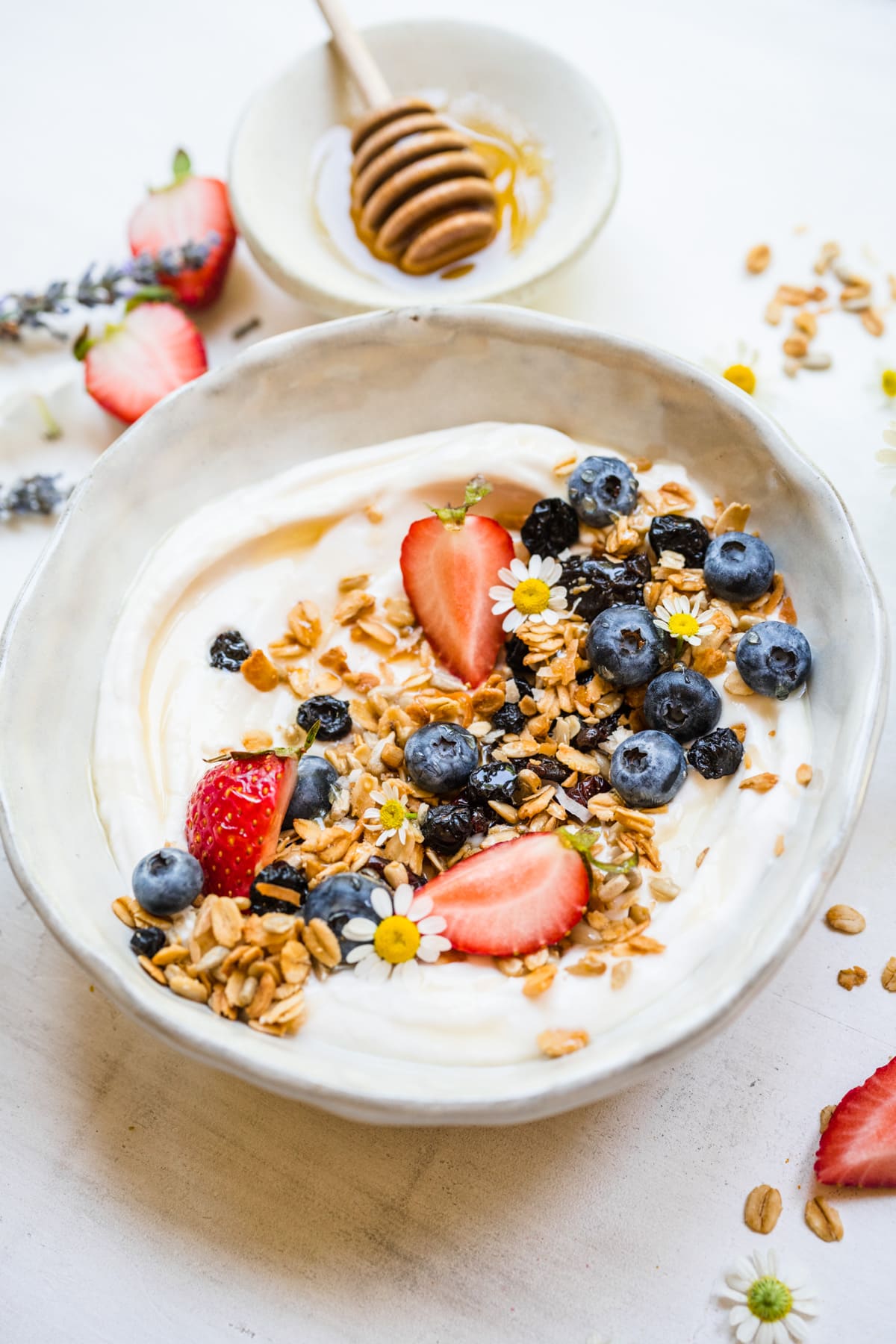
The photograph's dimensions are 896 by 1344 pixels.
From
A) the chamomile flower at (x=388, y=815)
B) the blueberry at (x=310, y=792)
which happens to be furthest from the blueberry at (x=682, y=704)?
the blueberry at (x=310, y=792)

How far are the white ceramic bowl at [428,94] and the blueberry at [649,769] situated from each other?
0.90 metres

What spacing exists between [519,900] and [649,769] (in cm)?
25

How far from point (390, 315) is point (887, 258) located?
1.05 meters

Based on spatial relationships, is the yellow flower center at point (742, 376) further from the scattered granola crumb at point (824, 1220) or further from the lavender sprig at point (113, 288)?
the scattered granola crumb at point (824, 1220)

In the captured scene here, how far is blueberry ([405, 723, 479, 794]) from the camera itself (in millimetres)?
1613

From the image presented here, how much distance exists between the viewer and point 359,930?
1509mm

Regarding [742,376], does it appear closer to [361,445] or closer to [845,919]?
[361,445]

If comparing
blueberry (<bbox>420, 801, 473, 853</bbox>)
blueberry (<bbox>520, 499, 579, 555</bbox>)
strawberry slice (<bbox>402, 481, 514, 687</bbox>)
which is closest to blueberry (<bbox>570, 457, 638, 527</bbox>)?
blueberry (<bbox>520, 499, 579, 555</bbox>)

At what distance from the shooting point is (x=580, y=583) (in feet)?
5.72

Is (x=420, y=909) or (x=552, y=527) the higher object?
(x=552, y=527)

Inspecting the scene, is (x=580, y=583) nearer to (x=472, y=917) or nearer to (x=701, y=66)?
(x=472, y=917)

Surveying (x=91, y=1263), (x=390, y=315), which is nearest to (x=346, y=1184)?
(x=91, y=1263)

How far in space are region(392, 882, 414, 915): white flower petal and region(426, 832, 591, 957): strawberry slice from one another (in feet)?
0.11

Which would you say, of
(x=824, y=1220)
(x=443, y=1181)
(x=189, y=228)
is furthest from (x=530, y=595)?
(x=189, y=228)
